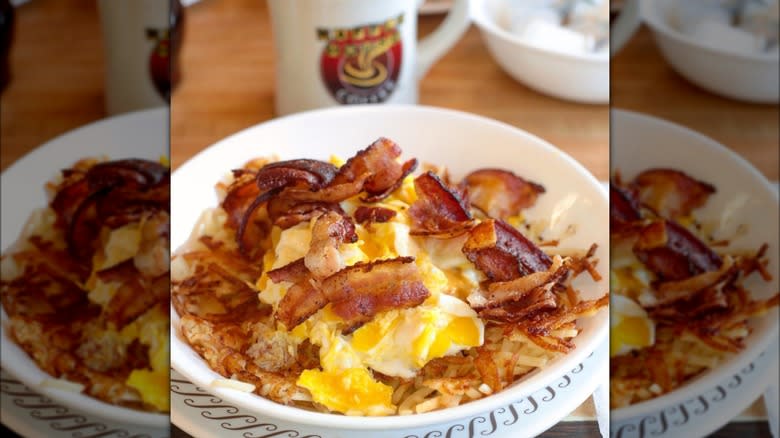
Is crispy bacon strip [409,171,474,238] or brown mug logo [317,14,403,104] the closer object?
crispy bacon strip [409,171,474,238]

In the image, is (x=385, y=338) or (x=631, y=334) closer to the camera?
(x=385, y=338)

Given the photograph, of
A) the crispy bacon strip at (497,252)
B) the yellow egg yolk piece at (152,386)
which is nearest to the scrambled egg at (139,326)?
the yellow egg yolk piece at (152,386)

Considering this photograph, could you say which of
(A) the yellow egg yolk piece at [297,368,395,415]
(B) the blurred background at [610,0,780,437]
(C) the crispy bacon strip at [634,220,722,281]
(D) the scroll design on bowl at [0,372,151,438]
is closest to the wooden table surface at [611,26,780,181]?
(B) the blurred background at [610,0,780,437]

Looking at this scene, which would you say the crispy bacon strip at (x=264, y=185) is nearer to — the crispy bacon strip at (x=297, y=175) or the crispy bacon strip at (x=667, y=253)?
the crispy bacon strip at (x=297, y=175)

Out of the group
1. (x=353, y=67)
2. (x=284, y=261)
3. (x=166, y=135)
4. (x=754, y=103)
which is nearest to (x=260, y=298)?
(x=284, y=261)

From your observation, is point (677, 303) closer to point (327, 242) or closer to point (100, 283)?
point (327, 242)

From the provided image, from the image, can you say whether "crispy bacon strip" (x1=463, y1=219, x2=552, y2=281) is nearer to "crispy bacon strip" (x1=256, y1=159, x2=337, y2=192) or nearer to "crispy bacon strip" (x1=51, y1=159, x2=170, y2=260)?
"crispy bacon strip" (x1=256, y1=159, x2=337, y2=192)

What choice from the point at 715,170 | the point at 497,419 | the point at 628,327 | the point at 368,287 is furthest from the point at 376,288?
the point at 715,170
